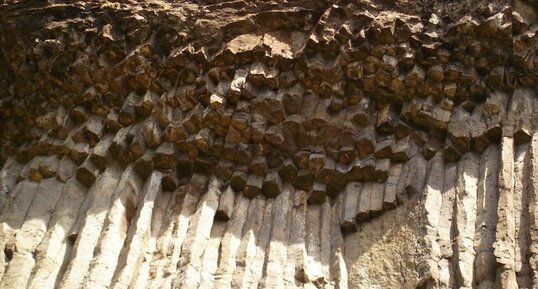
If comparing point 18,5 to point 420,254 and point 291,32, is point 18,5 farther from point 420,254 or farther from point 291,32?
point 420,254

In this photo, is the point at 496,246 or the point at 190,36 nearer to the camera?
the point at 496,246

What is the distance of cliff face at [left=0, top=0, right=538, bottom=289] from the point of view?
24.9ft

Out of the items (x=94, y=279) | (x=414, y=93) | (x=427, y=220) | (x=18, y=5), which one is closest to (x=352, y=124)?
(x=414, y=93)

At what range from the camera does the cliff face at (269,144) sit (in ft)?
24.9

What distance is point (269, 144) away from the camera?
328 inches

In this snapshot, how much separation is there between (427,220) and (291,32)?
2368mm

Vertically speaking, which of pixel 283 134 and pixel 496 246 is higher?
pixel 283 134

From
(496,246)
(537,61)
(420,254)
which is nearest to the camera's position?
(496,246)

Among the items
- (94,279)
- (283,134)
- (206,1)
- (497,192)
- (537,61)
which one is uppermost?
(206,1)

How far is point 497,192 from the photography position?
739 cm

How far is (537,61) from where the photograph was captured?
26.0ft

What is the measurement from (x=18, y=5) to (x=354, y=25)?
11.6 ft

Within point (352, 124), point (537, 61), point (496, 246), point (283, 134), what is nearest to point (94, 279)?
point (283, 134)

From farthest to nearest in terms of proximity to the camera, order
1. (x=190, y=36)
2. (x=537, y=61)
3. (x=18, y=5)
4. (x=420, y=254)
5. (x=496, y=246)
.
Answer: (x=18, y=5), (x=190, y=36), (x=537, y=61), (x=420, y=254), (x=496, y=246)
